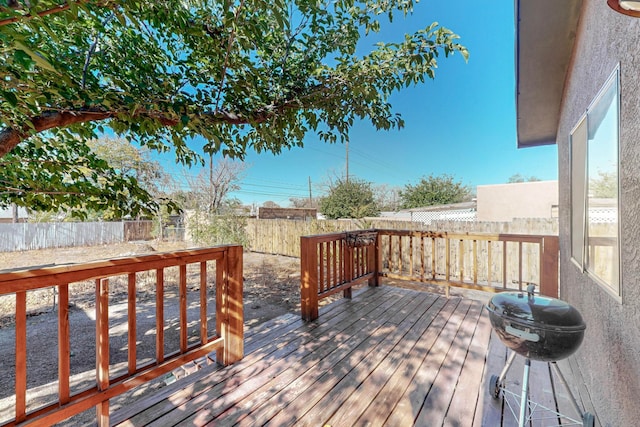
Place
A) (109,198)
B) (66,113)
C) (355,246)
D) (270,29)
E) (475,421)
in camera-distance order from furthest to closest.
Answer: (355,246)
(270,29)
(109,198)
(66,113)
(475,421)

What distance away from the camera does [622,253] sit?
4.05ft

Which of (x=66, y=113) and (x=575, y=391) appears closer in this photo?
(x=66, y=113)

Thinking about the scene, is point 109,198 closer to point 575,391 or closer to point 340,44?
point 340,44

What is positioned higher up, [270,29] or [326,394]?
[270,29]

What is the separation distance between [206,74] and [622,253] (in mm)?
2903

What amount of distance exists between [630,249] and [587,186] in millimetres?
924

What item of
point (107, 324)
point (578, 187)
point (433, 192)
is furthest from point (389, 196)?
point (107, 324)

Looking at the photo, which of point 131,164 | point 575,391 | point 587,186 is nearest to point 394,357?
point 575,391

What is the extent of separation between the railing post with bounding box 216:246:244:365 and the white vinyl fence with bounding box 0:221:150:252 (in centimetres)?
1304

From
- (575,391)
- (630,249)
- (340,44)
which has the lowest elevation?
(575,391)

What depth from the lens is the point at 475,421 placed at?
1.61 meters

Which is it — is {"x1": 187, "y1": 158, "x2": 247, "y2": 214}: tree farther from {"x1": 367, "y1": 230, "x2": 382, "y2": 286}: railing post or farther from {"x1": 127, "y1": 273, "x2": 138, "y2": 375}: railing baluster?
{"x1": 127, "y1": 273, "x2": 138, "y2": 375}: railing baluster

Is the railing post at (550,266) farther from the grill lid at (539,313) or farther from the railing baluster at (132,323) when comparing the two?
the railing baluster at (132,323)

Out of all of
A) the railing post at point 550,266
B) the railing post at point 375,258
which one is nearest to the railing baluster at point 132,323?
the railing post at point 375,258
